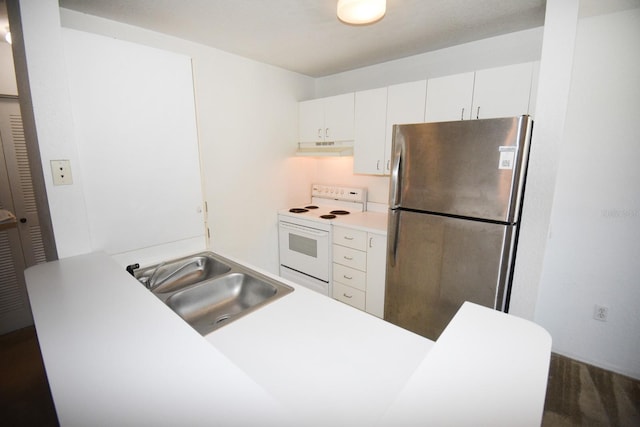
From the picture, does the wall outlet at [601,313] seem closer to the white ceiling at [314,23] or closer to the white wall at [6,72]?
the white ceiling at [314,23]

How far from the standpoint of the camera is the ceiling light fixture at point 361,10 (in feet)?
4.31

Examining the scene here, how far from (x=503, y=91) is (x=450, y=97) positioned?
0.34 metres

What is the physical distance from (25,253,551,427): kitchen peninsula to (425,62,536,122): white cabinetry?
1617 millimetres

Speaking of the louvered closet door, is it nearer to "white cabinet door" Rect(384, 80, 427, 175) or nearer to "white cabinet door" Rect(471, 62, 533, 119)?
"white cabinet door" Rect(384, 80, 427, 175)

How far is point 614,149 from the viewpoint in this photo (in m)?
1.83

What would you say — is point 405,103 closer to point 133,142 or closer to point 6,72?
point 133,142

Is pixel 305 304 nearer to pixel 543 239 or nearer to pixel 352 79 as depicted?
pixel 543 239

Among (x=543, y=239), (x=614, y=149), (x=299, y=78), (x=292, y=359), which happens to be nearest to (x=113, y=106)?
(x=292, y=359)

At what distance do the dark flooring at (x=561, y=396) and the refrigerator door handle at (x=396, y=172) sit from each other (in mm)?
1497

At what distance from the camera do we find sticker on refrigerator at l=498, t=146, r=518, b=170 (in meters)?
1.55

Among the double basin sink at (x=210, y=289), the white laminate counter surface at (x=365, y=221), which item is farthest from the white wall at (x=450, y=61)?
the double basin sink at (x=210, y=289)

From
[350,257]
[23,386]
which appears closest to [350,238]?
[350,257]

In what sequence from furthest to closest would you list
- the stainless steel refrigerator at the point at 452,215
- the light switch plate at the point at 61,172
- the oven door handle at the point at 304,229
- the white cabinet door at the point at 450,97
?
the oven door handle at the point at 304,229 → the white cabinet door at the point at 450,97 → the stainless steel refrigerator at the point at 452,215 → the light switch plate at the point at 61,172

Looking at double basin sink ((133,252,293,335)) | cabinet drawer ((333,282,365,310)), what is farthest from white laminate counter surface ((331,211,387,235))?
double basin sink ((133,252,293,335))
